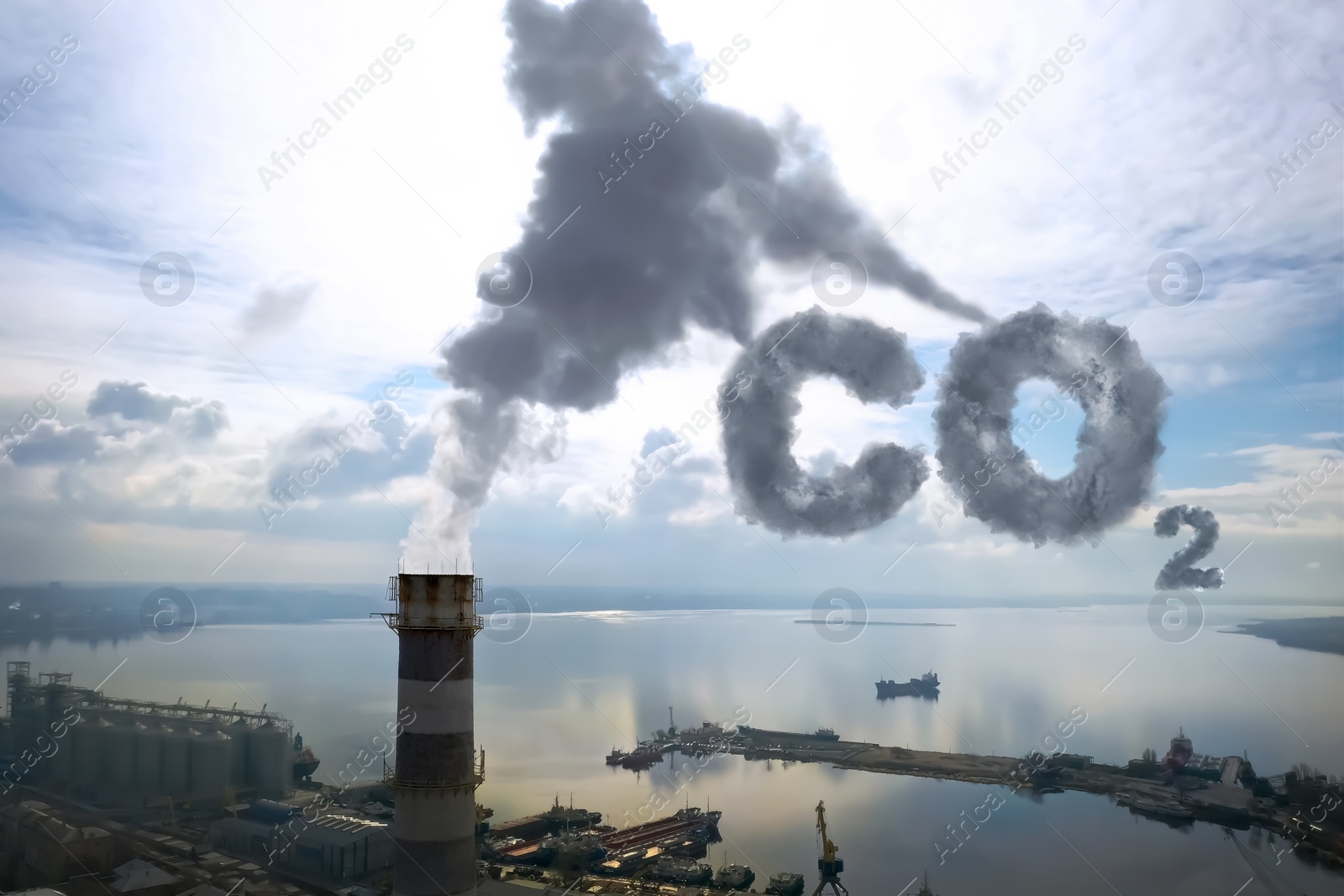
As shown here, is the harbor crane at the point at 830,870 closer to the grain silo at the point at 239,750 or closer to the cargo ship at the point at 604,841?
the cargo ship at the point at 604,841

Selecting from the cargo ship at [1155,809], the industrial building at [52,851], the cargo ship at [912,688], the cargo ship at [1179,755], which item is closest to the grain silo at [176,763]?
the industrial building at [52,851]

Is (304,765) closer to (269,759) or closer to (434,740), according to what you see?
(269,759)

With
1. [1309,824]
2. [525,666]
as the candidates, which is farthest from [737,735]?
[525,666]

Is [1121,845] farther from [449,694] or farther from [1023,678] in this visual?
[1023,678]

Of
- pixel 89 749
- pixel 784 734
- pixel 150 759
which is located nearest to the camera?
pixel 150 759

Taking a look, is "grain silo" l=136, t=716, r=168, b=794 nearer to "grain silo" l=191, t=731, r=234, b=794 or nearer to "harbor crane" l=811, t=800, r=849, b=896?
"grain silo" l=191, t=731, r=234, b=794

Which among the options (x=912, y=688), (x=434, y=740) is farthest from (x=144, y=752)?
(x=912, y=688)

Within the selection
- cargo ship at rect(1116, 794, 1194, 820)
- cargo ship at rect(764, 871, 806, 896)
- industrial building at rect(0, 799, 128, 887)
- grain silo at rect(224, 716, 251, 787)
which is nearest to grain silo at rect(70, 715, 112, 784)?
grain silo at rect(224, 716, 251, 787)
